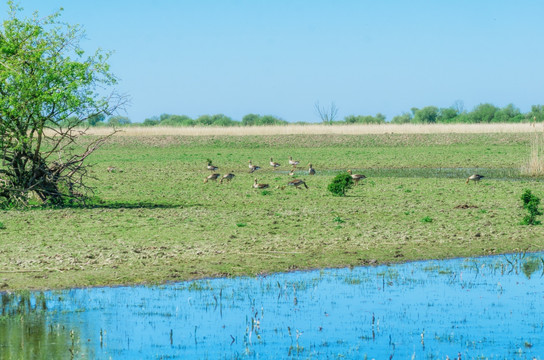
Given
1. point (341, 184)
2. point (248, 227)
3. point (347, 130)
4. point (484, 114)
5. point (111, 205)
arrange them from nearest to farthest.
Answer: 1. point (248, 227)
2. point (111, 205)
3. point (341, 184)
4. point (347, 130)
5. point (484, 114)

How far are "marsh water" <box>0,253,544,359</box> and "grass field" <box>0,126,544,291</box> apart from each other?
1.23 meters

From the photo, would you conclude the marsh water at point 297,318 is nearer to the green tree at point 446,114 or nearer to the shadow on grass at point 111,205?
the shadow on grass at point 111,205

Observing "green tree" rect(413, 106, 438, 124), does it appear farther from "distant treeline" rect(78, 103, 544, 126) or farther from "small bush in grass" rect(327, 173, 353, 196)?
"small bush in grass" rect(327, 173, 353, 196)

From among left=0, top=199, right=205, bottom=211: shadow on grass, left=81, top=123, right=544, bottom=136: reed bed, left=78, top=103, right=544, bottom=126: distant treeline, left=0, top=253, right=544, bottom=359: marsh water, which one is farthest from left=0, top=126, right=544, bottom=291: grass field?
left=78, top=103, right=544, bottom=126: distant treeline

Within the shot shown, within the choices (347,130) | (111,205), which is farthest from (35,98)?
(347,130)

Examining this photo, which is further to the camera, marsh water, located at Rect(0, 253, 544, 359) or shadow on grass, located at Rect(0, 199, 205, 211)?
shadow on grass, located at Rect(0, 199, 205, 211)

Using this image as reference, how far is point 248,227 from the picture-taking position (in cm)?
1977

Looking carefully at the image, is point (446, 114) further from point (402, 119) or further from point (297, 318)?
point (297, 318)

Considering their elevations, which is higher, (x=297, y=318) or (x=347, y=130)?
(x=347, y=130)

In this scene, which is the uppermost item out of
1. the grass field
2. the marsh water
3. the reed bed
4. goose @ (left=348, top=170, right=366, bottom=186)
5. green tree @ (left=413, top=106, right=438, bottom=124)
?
green tree @ (left=413, top=106, right=438, bottom=124)

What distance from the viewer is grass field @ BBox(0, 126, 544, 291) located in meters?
15.2

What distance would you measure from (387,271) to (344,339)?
4.66 metres

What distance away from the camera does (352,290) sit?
13.4m

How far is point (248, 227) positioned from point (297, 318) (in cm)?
828
